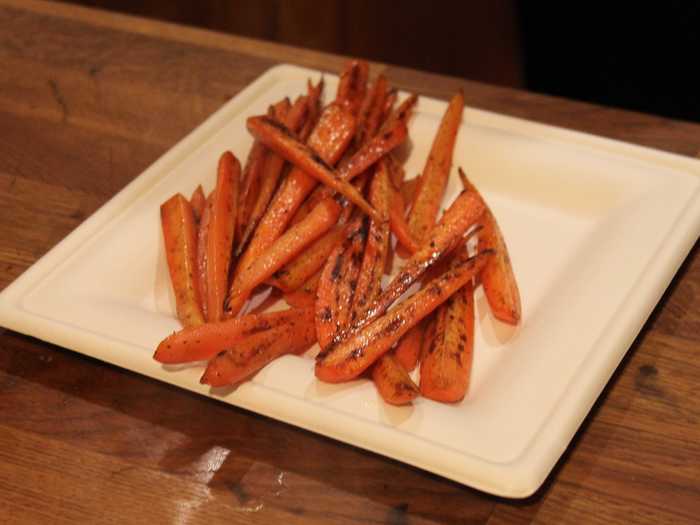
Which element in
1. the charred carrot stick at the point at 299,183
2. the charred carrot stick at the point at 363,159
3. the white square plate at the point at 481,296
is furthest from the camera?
the charred carrot stick at the point at 363,159

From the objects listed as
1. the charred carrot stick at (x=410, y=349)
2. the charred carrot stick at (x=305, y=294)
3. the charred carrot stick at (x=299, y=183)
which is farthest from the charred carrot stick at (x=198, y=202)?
the charred carrot stick at (x=410, y=349)

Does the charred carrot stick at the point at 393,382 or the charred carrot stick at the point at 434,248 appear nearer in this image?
the charred carrot stick at the point at 393,382

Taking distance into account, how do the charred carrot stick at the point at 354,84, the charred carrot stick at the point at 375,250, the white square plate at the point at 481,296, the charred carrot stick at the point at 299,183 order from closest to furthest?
1. the white square plate at the point at 481,296
2. the charred carrot stick at the point at 375,250
3. the charred carrot stick at the point at 299,183
4. the charred carrot stick at the point at 354,84

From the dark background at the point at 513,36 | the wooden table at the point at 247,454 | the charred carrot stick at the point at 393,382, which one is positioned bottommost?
the dark background at the point at 513,36

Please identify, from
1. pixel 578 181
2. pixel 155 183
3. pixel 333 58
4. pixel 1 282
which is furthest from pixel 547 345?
pixel 333 58

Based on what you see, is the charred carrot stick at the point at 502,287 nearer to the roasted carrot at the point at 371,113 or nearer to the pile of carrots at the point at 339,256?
the pile of carrots at the point at 339,256
